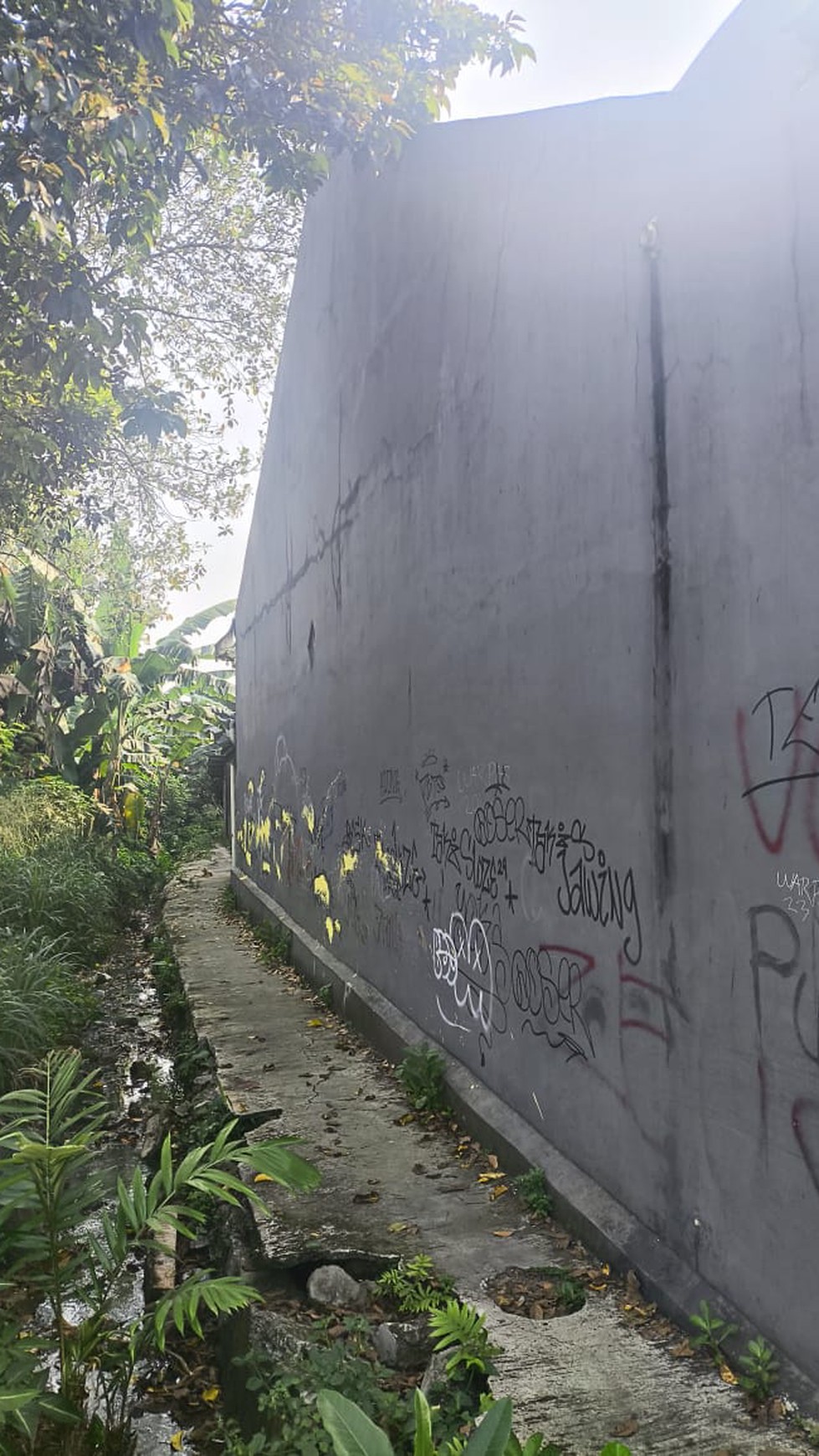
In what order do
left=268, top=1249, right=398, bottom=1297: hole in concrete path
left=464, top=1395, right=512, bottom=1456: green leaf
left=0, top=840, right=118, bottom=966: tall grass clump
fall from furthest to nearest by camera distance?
left=0, top=840, right=118, bottom=966: tall grass clump → left=268, top=1249, right=398, bottom=1297: hole in concrete path → left=464, top=1395, right=512, bottom=1456: green leaf

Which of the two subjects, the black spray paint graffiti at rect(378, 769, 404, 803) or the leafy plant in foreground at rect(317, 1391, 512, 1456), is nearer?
the leafy plant in foreground at rect(317, 1391, 512, 1456)

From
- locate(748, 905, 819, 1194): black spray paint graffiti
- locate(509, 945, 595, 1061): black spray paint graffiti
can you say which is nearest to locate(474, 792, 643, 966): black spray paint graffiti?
locate(509, 945, 595, 1061): black spray paint graffiti

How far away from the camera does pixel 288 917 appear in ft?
39.6

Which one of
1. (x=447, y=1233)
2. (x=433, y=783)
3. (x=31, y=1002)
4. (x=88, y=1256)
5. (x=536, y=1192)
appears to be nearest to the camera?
(x=88, y=1256)

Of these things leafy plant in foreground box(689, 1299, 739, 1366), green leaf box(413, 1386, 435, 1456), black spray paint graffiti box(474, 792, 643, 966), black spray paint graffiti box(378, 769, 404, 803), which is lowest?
leafy plant in foreground box(689, 1299, 739, 1366)

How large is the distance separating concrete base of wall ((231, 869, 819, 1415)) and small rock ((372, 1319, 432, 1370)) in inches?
28.9

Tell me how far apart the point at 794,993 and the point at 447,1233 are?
2101 mm

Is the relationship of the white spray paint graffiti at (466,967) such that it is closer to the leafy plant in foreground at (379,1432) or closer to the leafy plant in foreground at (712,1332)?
the leafy plant in foreground at (712,1332)

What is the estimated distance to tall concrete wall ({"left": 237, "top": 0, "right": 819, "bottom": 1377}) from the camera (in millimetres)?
3012

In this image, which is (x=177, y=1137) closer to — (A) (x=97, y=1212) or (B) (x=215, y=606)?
(A) (x=97, y=1212)

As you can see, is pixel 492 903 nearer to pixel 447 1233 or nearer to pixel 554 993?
pixel 554 993

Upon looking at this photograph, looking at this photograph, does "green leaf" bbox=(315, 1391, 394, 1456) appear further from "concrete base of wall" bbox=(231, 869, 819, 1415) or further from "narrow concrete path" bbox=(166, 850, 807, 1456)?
"concrete base of wall" bbox=(231, 869, 819, 1415)

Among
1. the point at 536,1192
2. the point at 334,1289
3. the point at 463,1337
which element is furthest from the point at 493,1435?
the point at 536,1192

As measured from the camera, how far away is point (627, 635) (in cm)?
395
